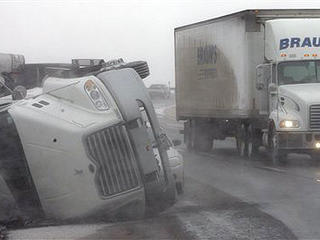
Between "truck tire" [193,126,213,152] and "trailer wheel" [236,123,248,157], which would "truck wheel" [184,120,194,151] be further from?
"trailer wheel" [236,123,248,157]

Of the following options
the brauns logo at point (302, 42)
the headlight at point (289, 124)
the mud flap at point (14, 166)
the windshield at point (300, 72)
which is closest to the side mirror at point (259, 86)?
the windshield at point (300, 72)

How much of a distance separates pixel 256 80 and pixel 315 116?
2030 mm

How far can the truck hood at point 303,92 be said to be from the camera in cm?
1343

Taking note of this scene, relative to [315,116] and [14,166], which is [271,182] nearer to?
[315,116]

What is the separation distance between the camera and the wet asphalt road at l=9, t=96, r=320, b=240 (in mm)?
6438

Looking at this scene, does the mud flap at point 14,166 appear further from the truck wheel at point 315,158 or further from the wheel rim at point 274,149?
the truck wheel at point 315,158

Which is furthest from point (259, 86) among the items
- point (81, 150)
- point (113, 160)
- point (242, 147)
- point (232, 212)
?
point (81, 150)

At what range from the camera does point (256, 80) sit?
586 inches

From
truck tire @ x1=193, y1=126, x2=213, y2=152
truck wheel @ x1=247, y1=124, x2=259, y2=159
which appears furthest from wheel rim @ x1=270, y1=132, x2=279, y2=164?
truck tire @ x1=193, y1=126, x2=213, y2=152

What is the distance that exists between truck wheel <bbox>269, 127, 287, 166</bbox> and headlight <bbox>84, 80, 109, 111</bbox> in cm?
749

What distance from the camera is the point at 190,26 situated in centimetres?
1858

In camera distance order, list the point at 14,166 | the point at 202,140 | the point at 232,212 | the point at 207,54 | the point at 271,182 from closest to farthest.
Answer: the point at 14,166, the point at 232,212, the point at 271,182, the point at 207,54, the point at 202,140

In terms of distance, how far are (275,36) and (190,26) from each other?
4753 millimetres

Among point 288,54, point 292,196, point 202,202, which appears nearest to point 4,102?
point 202,202
